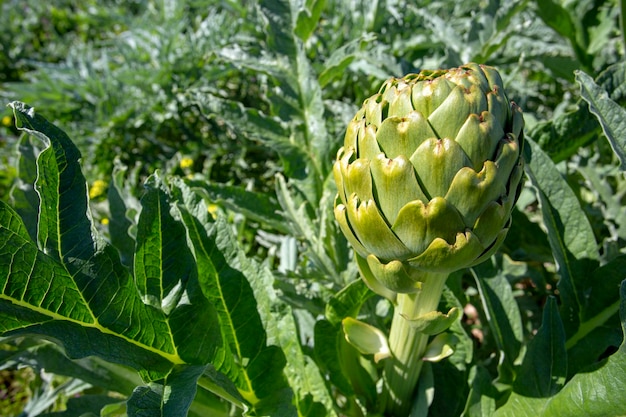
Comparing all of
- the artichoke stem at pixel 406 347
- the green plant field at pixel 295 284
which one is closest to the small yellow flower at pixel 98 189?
the green plant field at pixel 295 284

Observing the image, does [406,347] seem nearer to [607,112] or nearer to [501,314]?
[501,314]

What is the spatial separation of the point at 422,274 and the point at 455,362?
0.91 ft

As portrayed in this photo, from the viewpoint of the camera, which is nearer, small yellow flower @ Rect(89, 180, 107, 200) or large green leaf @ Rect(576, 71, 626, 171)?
large green leaf @ Rect(576, 71, 626, 171)

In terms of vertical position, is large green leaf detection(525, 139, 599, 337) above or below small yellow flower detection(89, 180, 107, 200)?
below

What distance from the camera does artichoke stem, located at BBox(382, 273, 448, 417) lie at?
2.03ft

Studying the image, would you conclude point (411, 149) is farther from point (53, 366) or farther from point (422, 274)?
point (53, 366)

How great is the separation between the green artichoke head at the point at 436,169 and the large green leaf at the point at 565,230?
0.25 meters

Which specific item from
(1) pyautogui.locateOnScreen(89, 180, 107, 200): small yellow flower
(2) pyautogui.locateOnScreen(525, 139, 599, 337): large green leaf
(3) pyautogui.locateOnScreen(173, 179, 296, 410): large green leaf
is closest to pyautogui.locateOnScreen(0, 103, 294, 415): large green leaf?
(3) pyautogui.locateOnScreen(173, 179, 296, 410): large green leaf

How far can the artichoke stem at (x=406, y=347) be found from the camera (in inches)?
24.3

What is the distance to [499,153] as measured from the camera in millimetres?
485

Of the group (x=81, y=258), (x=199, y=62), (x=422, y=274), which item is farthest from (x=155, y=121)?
(x=422, y=274)

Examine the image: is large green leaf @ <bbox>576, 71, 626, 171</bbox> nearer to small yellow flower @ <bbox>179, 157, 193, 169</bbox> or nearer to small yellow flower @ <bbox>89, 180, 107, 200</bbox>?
small yellow flower @ <bbox>179, 157, 193, 169</bbox>

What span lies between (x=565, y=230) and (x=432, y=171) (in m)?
0.40

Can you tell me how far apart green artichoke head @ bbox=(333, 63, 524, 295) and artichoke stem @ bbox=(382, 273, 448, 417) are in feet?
0.30
